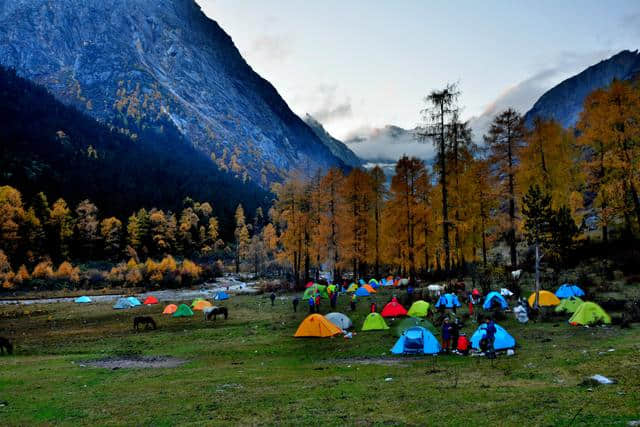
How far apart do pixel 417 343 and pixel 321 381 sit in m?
5.93

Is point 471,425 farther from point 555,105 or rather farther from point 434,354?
point 555,105

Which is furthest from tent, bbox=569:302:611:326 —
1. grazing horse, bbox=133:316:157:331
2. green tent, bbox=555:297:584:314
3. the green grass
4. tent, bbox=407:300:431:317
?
grazing horse, bbox=133:316:157:331

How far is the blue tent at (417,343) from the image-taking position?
18.2 m

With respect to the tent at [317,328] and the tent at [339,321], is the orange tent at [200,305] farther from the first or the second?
the tent at [339,321]

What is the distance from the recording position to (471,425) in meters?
8.77

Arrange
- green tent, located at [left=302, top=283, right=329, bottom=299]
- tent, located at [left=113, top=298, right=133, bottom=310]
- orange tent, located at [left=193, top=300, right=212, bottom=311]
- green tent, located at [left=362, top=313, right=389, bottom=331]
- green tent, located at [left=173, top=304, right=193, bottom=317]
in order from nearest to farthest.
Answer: green tent, located at [left=362, top=313, right=389, bottom=331] < green tent, located at [left=173, top=304, right=193, bottom=317] < green tent, located at [left=302, top=283, right=329, bottom=299] < orange tent, located at [left=193, top=300, right=212, bottom=311] < tent, located at [left=113, top=298, right=133, bottom=310]

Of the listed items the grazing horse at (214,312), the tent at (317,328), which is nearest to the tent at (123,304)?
the grazing horse at (214,312)

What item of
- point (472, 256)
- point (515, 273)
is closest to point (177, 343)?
point (515, 273)

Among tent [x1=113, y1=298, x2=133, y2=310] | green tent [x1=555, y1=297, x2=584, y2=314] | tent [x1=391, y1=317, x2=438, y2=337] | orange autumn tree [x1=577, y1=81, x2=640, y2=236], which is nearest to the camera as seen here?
tent [x1=391, y1=317, x2=438, y2=337]

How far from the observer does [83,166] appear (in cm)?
14262

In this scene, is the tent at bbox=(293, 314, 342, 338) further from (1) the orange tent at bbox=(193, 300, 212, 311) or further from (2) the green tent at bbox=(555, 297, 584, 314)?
(1) the orange tent at bbox=(193, 300, 212, 311)

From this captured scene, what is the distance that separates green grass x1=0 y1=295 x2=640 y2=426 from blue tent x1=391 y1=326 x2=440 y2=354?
30.8 inches

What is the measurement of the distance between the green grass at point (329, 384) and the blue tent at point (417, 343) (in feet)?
2.57

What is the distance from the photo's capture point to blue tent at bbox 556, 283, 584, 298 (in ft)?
84.2
